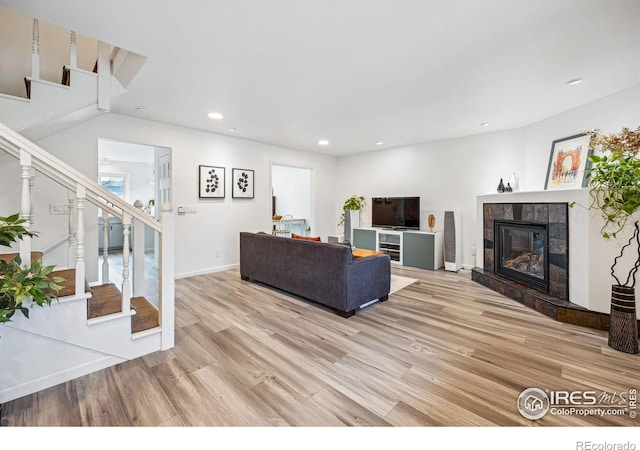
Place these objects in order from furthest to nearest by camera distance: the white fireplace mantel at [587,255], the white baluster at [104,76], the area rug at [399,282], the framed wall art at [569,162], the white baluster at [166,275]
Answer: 1. the area rug at [399,282]
2. the framed wall art at [569,162]
3. the white baluster at [104,76]
4. the white fireplace mantel at [587,255]
5. the white baluster at [166,275]

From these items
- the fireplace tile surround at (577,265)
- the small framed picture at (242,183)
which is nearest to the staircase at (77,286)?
the small framed picture at (242,183)

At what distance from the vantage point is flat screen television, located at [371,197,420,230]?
215 inches

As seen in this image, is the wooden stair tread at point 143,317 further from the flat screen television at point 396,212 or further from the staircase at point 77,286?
the flat screen television at point 396,212

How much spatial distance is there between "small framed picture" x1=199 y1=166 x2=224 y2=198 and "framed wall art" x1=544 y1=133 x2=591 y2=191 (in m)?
4.98

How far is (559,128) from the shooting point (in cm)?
373

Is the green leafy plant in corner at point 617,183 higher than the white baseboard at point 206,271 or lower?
higher

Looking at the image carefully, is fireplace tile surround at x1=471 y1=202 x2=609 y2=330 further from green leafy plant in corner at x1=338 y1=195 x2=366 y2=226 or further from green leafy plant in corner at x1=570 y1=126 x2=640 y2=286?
green leafy plant in corner at x1=338 y1=195 x2=366 y2=226

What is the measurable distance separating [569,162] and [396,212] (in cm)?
276

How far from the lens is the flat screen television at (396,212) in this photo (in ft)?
17.9

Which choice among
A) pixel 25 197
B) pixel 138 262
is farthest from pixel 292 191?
pixel 25 197

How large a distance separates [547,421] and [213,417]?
5.97 feet

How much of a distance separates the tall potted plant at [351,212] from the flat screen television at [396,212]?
43 cm

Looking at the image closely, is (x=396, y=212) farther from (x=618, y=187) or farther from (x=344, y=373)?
(x=344, y=373)

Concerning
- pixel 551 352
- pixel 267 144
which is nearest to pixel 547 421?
pixel 551 352
